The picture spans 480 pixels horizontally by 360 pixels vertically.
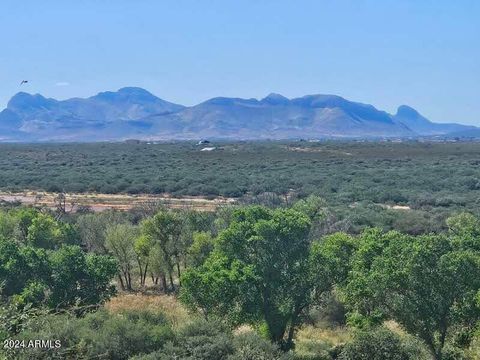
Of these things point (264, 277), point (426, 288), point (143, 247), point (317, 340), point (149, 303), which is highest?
point (426, 288)

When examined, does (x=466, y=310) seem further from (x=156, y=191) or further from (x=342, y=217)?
(x=156, y=191)

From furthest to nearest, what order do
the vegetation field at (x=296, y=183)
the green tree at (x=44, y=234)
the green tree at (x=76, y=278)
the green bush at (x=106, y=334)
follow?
the vegetation field at (x=296, y=183)
the green tree at (x=44, y=234)
the green tree at (x=76, y=278)
the green bush at (x=106, y=334)

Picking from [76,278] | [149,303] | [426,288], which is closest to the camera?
[426,288]

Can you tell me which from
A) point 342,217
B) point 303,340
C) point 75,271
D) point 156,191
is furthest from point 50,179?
point 303,340

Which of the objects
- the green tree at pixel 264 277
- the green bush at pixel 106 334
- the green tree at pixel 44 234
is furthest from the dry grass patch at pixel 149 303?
the green bush at pixel 106 334

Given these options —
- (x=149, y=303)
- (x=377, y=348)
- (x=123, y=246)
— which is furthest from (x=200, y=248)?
(x=377, y=348)

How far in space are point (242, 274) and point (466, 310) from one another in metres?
7.87

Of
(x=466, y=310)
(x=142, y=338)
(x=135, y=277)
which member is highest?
(x=466, y=310)

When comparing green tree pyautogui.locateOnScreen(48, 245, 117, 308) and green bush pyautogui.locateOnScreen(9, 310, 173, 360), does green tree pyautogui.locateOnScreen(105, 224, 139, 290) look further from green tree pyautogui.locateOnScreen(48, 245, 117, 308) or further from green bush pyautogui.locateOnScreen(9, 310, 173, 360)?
green bush pyautogui.locateOnScreen(9, 310, 173, 360)

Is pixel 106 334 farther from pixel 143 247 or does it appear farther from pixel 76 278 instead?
pixel 143 247

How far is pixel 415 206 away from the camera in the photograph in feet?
197

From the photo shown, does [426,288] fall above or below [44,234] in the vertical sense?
above

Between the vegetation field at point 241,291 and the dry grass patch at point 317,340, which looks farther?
the dry grass patch at point 317,340

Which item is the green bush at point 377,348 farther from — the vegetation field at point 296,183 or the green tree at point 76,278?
the vegetation field at point 296,183
